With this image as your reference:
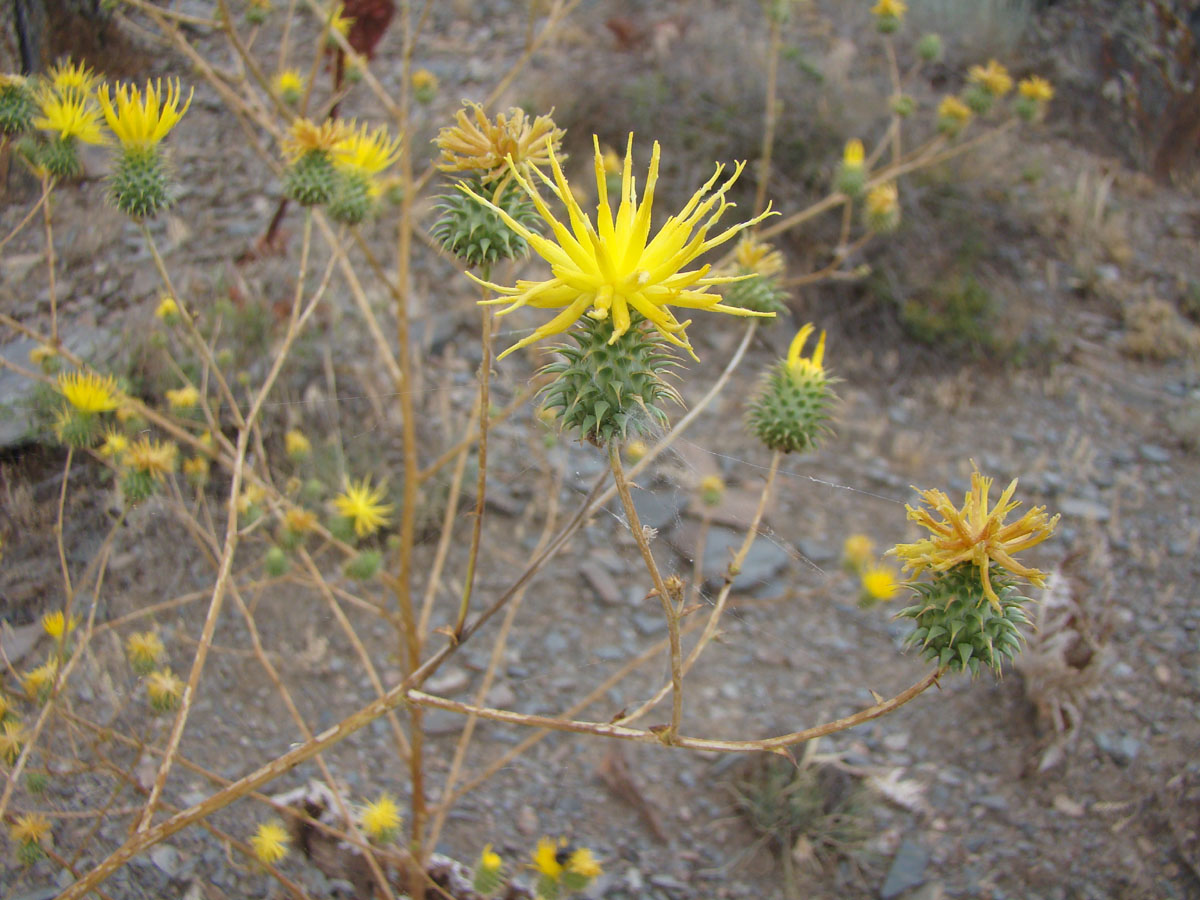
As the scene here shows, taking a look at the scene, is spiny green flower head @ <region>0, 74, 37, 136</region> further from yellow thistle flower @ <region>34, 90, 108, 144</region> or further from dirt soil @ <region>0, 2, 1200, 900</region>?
dirt soil @ <region>0, 2, 1200, 900</region>

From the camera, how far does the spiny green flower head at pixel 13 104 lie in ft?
6.85

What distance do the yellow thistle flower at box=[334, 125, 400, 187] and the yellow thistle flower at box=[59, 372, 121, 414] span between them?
3.12 ft

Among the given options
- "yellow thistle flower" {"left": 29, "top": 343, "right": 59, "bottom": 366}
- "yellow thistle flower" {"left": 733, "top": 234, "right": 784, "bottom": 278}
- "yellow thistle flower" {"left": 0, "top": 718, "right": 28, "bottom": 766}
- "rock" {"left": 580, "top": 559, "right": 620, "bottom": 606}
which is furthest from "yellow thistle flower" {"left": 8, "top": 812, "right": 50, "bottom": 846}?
"rock" {"left": 580, "top": 559, "right": 620, "bottom": 606}

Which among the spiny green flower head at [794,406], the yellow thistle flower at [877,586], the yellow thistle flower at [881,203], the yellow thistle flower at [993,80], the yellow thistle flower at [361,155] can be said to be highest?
the yellow thistle flower at [993,80]

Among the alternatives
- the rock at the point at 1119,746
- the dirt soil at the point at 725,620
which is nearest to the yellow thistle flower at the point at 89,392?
the dirt soil at the point at 725,620

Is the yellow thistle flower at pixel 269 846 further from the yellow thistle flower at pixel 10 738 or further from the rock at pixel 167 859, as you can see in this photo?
the yellow thistle flower at pixel 10 738

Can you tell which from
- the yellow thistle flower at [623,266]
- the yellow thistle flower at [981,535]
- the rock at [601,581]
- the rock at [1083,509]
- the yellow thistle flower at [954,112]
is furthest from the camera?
the rock at [1083,509]

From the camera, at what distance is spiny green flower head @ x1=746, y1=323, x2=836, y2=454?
2.17m

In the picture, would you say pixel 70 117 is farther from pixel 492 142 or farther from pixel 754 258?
pixel 754 258

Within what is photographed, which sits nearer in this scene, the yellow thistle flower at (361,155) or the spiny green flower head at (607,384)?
the spiny green flower head at (607,384)

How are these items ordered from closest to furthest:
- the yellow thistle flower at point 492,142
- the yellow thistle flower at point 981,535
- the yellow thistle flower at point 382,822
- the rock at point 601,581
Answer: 1. the yellow thistle flower at point 981,535
2. the yellow thistle flower at point 492,142
3. the yellow thistle flower at point 382,822
4. the rock at point 601,581

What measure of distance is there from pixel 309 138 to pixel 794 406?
159 cm

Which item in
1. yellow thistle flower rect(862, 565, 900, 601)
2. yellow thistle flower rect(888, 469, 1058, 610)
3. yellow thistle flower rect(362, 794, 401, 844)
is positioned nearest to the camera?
yellow thistle flower rect(888, 469, 1058, 610)

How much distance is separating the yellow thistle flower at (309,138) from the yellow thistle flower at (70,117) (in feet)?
1.59
